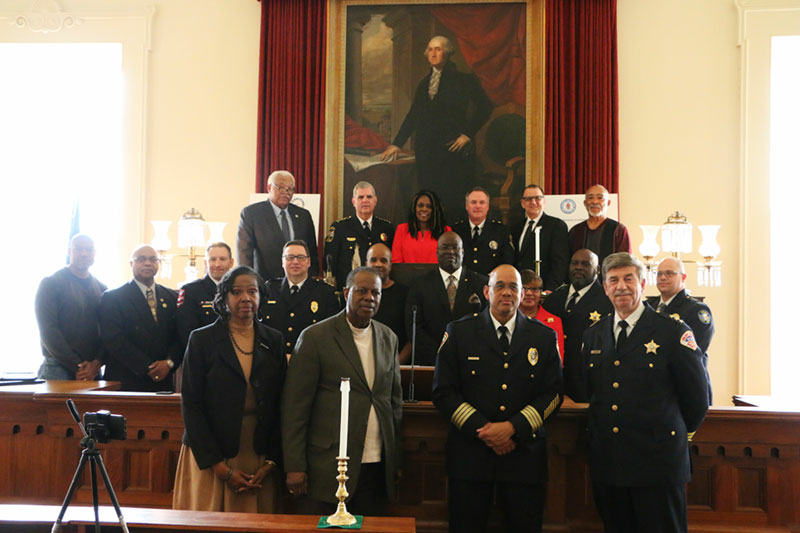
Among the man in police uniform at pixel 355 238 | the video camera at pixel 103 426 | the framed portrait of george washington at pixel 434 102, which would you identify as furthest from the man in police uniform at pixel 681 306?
the framed portrait of george washington at pixel 434 102

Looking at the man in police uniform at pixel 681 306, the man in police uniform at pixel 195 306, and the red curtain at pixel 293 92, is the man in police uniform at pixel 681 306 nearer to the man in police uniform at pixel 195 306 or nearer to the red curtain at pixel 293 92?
the man in police uniform at pixel 195 306

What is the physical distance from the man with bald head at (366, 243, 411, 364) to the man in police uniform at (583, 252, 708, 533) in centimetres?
176

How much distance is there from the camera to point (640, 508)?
3004 mm

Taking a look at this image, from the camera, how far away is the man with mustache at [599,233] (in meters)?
5.92

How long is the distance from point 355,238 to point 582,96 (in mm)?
3411

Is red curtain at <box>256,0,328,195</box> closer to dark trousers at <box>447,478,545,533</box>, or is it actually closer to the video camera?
dark trousers at <box>447,478,545,533</box>

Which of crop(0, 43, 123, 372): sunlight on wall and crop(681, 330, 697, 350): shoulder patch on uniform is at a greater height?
crop(0, 43, 123, 372): sunlight on wall

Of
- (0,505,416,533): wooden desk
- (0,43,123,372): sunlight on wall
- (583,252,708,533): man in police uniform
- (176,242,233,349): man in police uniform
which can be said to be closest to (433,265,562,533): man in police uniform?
(583,252,708,533): man in police uniform

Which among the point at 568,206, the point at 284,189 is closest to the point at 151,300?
the point at 284,189

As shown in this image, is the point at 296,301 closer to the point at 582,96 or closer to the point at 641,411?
the point at 641,411

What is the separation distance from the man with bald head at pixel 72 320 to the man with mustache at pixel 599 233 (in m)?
3.88

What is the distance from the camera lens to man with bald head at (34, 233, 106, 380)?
4.95 m

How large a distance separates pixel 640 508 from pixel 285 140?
593 cm

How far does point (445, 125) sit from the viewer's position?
25.6 ft
